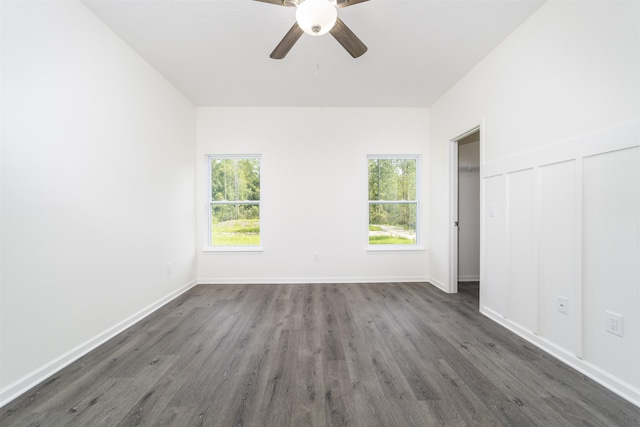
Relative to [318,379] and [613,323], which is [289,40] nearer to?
[318,379]

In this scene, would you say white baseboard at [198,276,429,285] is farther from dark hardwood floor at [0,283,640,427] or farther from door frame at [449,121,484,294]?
dark hardwood floor at [0,283,640,427]

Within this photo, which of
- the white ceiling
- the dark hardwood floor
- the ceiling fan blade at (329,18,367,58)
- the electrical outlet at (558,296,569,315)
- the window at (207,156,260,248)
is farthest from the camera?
the window at (207,156,260,248)

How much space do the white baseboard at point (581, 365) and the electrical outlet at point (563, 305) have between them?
288 mm

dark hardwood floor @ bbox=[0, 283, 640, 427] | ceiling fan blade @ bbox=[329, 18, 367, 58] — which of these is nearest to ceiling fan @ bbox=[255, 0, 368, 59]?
ceiling fan blade @ bbox=[329, 18, 367, 58]

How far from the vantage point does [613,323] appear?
5.05ft

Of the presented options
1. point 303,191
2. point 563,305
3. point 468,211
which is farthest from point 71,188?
point 468,211

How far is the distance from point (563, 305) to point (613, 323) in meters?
0.31

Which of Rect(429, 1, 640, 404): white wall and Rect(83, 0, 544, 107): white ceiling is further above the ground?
Rect(83, 0, 544, 107): white ceiling

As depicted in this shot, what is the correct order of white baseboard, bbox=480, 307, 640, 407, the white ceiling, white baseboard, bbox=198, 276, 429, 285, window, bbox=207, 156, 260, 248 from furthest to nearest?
window, bbox=207, 156, 260, 248 → white baseboard, bbox=198, 276, 429, 285 → the white ceiling → white baseboard, bbox=480, 307, 640, 407

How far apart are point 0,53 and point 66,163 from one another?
0.69 m

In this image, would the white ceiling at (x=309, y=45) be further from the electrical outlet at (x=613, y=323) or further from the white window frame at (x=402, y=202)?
the electrical outlet at (x=613, y=323)

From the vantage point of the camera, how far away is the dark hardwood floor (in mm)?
1337

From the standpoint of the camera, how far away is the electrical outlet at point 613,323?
151 cm

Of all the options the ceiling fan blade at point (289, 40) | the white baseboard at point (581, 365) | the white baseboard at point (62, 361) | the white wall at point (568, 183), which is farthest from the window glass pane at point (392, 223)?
the white baseboard at point (62, 361)
